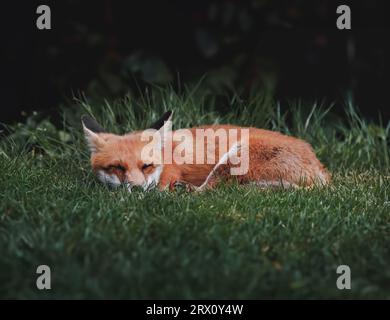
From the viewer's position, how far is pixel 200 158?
5.66 meters

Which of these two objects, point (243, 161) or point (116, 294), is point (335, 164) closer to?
point (243, 161)

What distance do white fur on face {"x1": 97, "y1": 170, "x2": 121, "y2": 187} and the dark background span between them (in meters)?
2.34

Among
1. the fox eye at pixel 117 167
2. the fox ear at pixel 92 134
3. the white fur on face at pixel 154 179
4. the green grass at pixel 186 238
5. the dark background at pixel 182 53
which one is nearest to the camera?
the green grass at pixel 186 238

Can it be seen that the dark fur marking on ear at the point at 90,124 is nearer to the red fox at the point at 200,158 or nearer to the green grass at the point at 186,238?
the red fox at the point at 200,158

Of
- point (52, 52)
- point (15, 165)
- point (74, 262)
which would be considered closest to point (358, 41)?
point (52, 52)

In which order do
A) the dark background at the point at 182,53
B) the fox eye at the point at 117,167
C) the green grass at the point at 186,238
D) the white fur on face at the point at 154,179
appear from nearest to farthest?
1. the green grass at the point at 186,238
2. the white fur on face at the point at 154,179
3. the fox eye at the point at 117,167
4. the dark background at the point at 182,53

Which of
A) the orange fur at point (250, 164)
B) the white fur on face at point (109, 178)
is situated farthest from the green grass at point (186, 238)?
the orange fur at point (250, 164)

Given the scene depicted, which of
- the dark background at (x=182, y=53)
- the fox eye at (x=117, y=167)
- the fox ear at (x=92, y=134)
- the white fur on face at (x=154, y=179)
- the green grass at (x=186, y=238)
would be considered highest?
the dark background at (x=182, y=53)

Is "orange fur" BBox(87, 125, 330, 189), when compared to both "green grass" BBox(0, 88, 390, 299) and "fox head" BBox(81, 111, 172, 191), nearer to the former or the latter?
"fox head" BBox(81, 111, 172, 191)

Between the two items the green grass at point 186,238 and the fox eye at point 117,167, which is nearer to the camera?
the green grass at point 186,238

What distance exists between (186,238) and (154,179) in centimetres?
164

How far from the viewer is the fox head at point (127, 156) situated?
5188mm

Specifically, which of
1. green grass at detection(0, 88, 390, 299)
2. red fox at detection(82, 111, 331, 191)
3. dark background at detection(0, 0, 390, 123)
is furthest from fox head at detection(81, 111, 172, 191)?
dark background at detection(0, 0, 390, 123)

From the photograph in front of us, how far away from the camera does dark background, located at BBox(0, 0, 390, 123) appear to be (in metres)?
7.62
